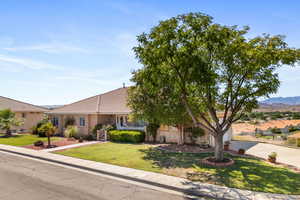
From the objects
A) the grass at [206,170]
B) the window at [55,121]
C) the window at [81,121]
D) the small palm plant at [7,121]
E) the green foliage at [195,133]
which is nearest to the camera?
the grass at [206,170]

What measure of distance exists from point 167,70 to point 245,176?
6.65 metres

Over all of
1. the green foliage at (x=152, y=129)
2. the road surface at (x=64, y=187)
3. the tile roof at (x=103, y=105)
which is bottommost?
the road surface at (x=64, y=187)

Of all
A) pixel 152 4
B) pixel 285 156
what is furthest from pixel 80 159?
pixel 285 156

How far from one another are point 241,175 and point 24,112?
32708 mm

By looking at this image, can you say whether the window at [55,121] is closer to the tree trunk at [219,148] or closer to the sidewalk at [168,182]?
the sidewalk at [168,182]

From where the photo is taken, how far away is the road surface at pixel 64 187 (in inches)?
294

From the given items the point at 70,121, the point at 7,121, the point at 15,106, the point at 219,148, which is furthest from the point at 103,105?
the point at 15,106

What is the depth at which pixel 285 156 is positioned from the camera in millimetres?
15195

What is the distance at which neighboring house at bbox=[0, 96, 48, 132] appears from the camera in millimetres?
30873

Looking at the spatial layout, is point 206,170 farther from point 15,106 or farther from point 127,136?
point 15,106

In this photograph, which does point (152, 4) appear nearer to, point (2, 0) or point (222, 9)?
point (222, 9)

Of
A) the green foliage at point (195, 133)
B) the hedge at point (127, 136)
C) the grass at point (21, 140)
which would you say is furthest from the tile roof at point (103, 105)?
the green foliage at point (195, 133)

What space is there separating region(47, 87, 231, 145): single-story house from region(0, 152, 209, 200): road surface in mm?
10167

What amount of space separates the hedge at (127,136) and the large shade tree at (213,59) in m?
9.02
